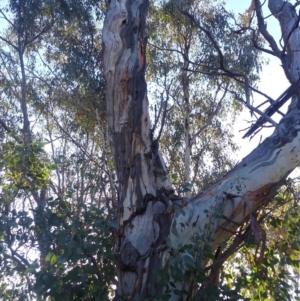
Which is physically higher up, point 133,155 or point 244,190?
point 133,155

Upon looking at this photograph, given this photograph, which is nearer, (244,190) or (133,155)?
(244,190)

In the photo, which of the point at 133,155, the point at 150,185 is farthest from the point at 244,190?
the point at 133,155

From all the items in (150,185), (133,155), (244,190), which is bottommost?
(244,190)

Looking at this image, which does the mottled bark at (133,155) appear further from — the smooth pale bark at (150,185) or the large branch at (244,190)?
the large branch at (244,190)

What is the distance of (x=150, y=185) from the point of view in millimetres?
3734

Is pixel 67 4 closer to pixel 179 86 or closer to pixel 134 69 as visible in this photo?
pixel 179 86

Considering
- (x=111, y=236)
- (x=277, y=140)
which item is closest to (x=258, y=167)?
(x=277, y=140)

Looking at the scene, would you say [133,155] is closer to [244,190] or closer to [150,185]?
[150,185]

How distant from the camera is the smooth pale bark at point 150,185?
3484 millimetres

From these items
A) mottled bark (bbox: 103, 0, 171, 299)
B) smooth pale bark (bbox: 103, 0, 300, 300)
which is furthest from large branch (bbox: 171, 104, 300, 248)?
mottled bark (bbox: 103, 0, 171, 299)

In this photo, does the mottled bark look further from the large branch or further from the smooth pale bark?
the large branch

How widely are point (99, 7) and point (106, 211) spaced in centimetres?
609

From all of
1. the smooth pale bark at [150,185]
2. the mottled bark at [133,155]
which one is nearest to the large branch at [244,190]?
the smooth pale bark at [150,185]

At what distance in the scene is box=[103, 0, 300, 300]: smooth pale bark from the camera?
11.4 ft
